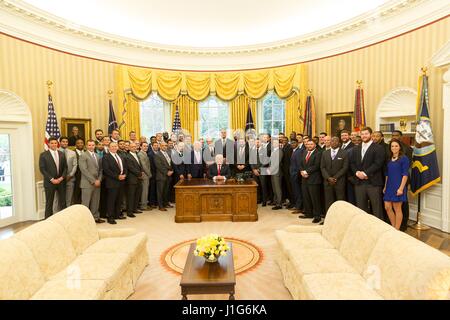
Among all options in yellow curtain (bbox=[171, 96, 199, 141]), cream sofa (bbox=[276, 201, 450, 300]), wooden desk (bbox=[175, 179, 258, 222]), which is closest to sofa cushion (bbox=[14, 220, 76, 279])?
cream sofa (bbox=[276, 201, 450, 300])

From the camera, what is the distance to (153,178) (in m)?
8.65

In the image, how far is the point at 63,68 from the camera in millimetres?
8367

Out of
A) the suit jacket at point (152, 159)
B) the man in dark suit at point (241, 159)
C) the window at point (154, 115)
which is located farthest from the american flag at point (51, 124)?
the man in dark suit at point (241, 159)

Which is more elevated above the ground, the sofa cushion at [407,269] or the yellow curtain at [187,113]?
the yellow curtain at [187,113]

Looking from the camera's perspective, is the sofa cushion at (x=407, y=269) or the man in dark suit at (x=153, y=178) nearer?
the sofa cushion at (x=407, y=269)

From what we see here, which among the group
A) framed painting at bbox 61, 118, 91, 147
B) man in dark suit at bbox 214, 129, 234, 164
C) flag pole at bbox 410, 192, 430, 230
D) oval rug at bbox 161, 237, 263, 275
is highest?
framed painting at bbox 61, 118, 91, 147

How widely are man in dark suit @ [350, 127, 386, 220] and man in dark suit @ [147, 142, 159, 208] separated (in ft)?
17.2

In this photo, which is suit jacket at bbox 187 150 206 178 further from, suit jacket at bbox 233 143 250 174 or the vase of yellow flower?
the vase of yellow flower

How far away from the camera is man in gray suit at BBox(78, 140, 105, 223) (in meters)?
6.89

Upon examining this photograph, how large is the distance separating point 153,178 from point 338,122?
19.3 feet

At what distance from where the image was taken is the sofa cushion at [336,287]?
275 cm

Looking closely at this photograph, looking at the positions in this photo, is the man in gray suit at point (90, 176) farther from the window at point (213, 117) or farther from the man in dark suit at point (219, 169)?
the window at point (213, 117)

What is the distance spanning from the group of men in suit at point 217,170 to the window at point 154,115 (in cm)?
177
